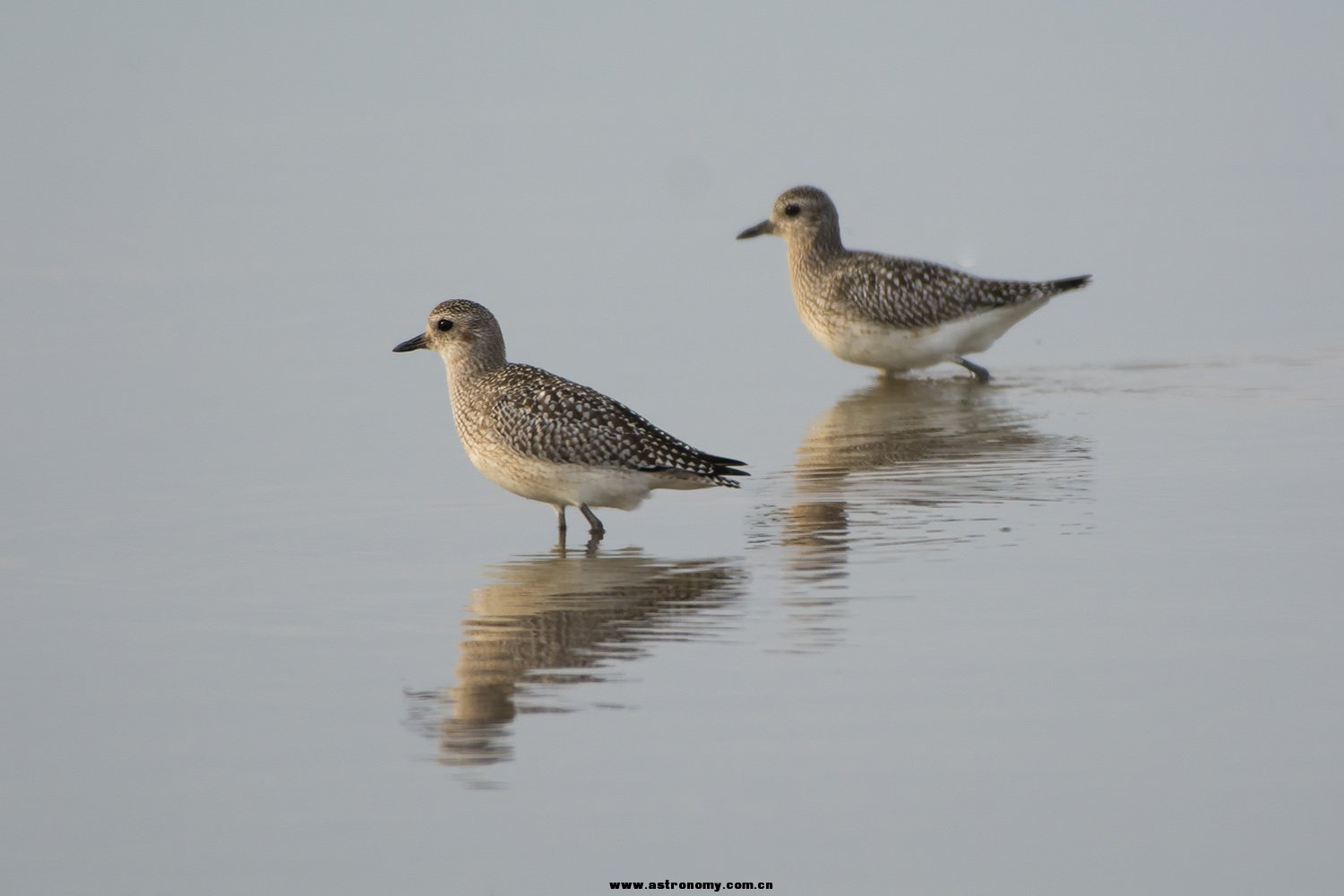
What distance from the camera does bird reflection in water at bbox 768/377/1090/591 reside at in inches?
452

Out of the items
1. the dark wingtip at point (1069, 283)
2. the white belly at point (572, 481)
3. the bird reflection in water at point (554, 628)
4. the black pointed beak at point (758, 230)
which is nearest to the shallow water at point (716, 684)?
the bird reflection in water at point (554, 628)

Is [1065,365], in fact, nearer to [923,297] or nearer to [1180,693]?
[923,297]

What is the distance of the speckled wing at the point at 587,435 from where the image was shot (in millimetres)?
11641

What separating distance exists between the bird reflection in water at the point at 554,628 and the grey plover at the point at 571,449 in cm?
38

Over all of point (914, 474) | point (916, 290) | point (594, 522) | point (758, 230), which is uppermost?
point (758, 230)

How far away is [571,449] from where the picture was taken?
38.1 feet

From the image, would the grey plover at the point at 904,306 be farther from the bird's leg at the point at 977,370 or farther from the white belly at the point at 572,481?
the white belly at the point at 572,481

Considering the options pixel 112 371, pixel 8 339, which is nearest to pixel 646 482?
pixel 112 371

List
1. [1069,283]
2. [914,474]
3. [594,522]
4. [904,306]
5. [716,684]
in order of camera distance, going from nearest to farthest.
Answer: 1. [716,684]
2. [594,522]
3. [914,474]
4. [904,306]
5. [1069,283]

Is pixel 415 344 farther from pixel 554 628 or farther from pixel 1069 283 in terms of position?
pixel 1069 283

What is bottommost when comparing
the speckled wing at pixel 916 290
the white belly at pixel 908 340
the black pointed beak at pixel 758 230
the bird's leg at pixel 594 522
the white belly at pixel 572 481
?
the bird's leg at pixel 594 522

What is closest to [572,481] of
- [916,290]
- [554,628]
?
[554,628]

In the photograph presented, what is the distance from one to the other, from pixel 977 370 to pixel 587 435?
20.4ft

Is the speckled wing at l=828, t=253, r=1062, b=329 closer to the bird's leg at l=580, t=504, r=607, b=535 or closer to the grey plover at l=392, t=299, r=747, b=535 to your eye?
the grey plover at l=392, t=299, r=747, b=535
